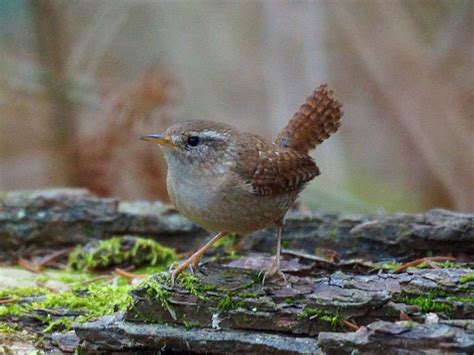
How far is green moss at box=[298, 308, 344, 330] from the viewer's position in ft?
9.12

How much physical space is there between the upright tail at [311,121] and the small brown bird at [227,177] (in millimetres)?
242

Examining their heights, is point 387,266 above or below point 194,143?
below

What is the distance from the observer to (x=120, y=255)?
437cm

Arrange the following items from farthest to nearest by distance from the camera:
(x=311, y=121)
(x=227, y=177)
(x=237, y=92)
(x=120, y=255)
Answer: (x=237, y=92)
(x=120, y=255)
(x=311, y=121)
(x=227, y=177)

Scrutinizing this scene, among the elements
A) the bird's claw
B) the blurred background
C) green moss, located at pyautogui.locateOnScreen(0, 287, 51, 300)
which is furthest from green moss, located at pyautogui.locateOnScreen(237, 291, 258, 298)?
the blurred background

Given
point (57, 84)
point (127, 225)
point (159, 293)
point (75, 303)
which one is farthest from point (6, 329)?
point (57, 84)

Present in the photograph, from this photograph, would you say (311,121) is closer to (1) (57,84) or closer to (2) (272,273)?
(2) (272,273)

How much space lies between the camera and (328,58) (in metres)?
10.3

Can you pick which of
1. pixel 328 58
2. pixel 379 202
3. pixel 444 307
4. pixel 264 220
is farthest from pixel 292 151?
pixel 328 58

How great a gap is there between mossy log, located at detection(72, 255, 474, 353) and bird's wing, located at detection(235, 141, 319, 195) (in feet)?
1.95

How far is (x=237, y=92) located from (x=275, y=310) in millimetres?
9344

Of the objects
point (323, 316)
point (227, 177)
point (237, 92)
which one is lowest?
point (323, 316)

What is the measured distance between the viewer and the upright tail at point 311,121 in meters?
4.11

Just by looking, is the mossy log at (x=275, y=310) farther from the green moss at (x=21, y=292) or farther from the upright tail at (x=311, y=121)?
the upright tail at (x=311, y=121)
